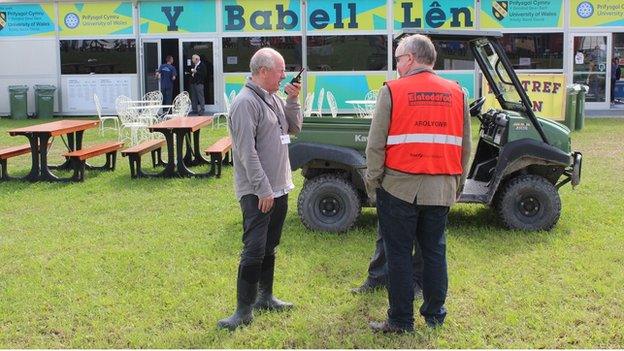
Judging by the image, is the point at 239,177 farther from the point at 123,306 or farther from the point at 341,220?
the point at 341,220

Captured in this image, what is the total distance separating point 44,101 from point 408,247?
17.0 metres

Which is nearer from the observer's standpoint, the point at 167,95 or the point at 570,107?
the point at 570,107

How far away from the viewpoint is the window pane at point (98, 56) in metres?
19.8

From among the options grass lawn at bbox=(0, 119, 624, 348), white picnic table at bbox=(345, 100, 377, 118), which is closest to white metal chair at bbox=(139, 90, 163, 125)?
white picnic table at bbox=(345, 100, 377, 118)

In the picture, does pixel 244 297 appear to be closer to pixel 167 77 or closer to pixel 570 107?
pixel 570 107

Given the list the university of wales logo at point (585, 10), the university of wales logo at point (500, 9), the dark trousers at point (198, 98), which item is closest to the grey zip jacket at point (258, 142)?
the dark trousers at point (198, 98)

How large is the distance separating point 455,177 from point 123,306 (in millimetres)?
2270

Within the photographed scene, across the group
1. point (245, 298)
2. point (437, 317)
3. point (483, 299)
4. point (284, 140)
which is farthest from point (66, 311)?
point (483, 299)

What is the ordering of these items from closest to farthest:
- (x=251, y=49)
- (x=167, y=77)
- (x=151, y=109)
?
(x=151, y=109), (x=167, y=77), (x=251, y=49)

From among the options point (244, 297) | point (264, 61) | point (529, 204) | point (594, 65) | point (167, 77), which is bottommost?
point (244, 297)

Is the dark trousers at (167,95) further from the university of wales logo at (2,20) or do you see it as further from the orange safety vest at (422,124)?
the orange safety vest at (422,124)

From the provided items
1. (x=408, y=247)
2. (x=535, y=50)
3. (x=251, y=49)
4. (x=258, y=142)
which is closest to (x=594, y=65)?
(x=535, y=50)

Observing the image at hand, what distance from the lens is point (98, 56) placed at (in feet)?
65.0

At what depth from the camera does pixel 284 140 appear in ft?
14.4
